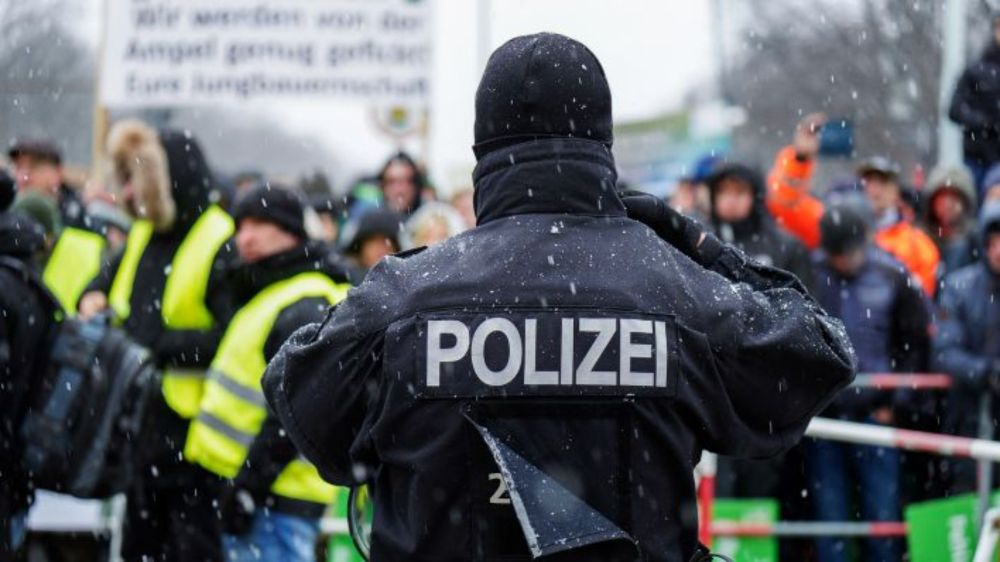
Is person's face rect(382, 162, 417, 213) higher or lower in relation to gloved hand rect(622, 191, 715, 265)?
higher

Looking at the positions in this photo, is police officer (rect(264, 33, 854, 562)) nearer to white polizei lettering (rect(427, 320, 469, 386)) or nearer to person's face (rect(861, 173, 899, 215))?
white polizei lettering (rect(427, 320, 469, 386))

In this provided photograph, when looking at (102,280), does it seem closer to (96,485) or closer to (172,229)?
(172,229)

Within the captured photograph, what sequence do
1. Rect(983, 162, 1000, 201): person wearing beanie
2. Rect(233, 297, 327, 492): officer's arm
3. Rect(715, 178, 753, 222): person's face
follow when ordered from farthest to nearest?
Rect(983, 162, 1000, 201): person wearing beanie, Rect(715, 178, 753, 222): person's face, Rect(233, 297, 327, 492): officer's arm

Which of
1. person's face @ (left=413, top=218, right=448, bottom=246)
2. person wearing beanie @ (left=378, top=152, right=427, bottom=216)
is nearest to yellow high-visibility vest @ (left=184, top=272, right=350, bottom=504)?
person's face @ (left=413, top=218, right=448, bottom=246)

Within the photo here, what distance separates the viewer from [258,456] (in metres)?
6.38

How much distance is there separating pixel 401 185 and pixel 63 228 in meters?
2.24

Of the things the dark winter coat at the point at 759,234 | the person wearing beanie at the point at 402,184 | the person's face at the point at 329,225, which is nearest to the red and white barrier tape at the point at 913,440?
the dark winter coat at the point at 759,234

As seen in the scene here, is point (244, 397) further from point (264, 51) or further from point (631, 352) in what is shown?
point (264, 51)

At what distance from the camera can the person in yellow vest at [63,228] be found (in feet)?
30.4

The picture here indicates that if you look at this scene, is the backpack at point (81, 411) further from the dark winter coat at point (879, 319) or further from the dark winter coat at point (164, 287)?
the dark winter coat at point (879, 319)

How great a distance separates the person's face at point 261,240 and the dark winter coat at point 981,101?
14.0ft

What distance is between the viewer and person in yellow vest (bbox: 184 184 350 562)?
6.40 metres

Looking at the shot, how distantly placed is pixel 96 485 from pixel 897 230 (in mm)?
4834

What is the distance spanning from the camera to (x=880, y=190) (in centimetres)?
1008
